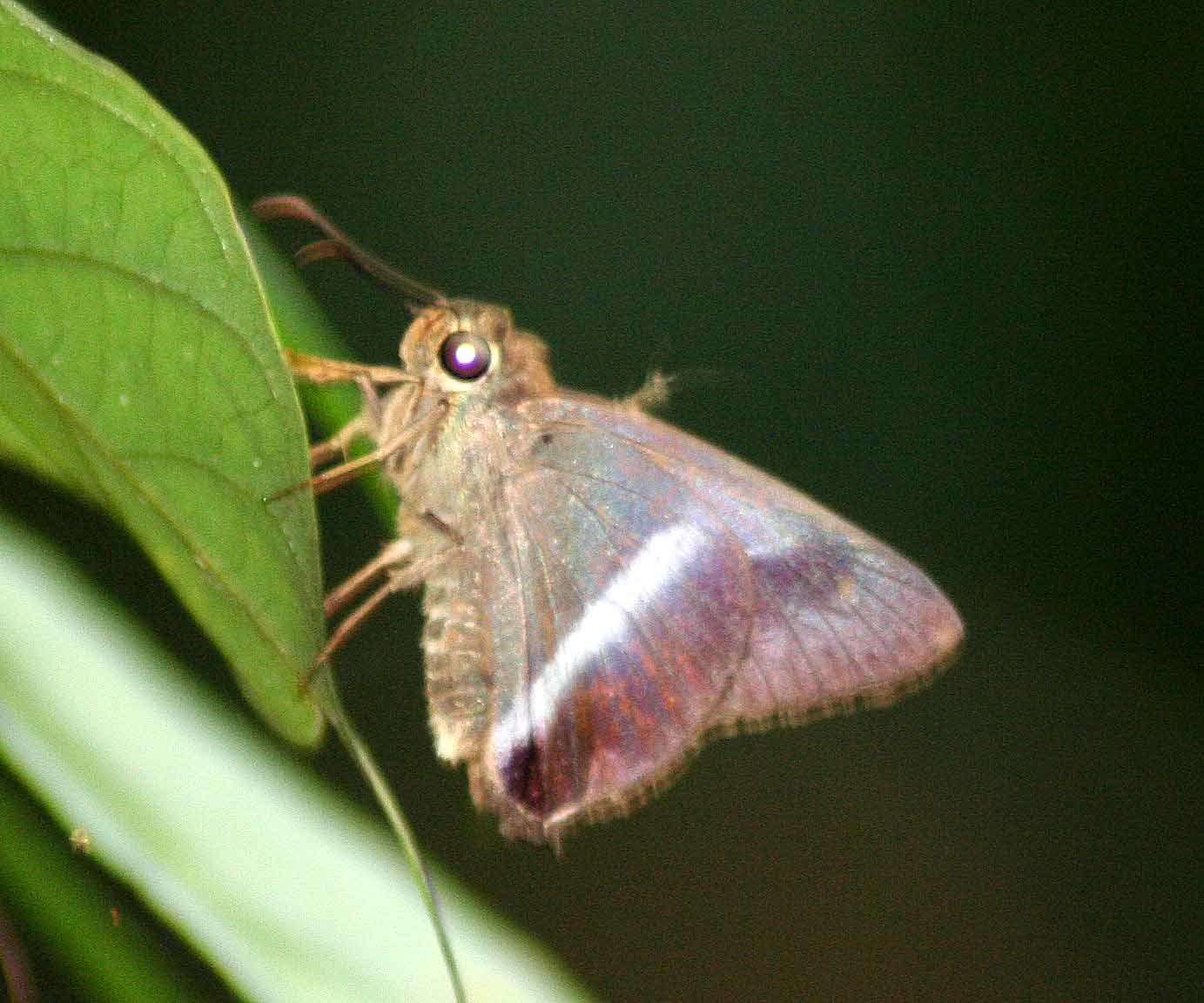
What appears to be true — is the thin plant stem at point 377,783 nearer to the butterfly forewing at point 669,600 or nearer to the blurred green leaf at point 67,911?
the blurred green leaf at point 67,911

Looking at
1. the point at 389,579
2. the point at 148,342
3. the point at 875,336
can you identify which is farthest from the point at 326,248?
the point at 875,336

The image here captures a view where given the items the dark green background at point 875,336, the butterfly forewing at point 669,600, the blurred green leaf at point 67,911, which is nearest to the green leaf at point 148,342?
the blurred green leaf at point 67,911

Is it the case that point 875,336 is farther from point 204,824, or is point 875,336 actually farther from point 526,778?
point 204,824

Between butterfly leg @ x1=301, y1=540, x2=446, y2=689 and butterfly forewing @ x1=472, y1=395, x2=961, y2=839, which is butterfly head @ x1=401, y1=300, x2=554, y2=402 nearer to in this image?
butterfly forewing @ x1=472, y1=395, x2=961, y2=839

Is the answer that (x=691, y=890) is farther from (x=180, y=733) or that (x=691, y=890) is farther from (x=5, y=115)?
(x=5, y=115)

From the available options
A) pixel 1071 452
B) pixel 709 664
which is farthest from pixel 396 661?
pixel 709 664

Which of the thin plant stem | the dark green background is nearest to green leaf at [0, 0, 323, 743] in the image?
the thin plant stem

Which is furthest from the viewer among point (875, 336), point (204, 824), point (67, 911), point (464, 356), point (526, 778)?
point (875, 336)
